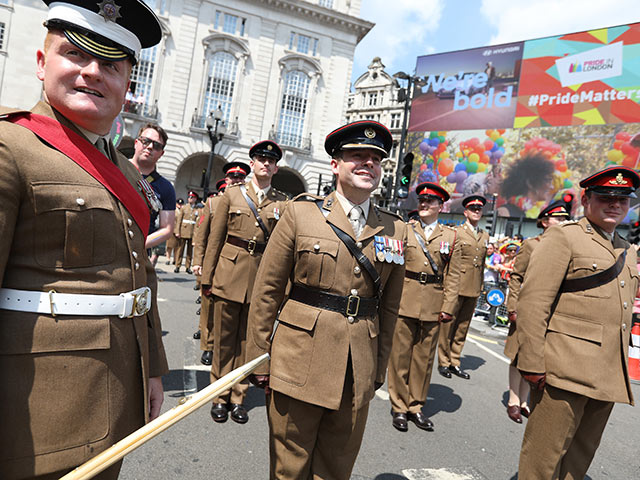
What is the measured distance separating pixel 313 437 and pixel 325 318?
2.23 feet

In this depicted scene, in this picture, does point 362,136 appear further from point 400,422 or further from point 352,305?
point 400,422

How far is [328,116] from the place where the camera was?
103 feet

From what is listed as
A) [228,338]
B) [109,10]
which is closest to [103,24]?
[109,10]

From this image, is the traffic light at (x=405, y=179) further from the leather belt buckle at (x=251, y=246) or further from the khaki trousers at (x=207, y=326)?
the leather belt buckle at (x=251, y=246)

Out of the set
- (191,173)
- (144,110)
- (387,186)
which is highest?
(144,110)

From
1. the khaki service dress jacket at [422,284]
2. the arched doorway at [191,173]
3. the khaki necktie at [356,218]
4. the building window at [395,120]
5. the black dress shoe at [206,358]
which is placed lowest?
the black dress shoe at [206,358]

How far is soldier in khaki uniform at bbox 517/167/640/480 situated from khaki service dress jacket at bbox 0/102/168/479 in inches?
96.6

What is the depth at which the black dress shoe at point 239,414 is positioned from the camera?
3850 millimetres

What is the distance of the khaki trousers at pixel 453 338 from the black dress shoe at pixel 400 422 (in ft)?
6.92

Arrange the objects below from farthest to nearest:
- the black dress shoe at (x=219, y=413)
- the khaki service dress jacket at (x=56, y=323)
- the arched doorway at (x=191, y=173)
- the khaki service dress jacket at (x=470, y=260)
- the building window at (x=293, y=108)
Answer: the building window at (x=293, y=108)
the arched doorway at (x=191, y=173)
the khaki service dress jacket at (x=470, y=260)
the black dress shoe at (x=219, y=413)
the khaki service dress jacket at (x=56, y=323)

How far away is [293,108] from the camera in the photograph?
3059 cm

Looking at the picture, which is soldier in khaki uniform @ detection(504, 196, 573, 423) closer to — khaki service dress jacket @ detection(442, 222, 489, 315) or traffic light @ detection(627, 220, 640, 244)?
khaki service dress jacket @ detection(442, 222, 489, 315)

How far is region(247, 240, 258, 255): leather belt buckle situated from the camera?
4312mm

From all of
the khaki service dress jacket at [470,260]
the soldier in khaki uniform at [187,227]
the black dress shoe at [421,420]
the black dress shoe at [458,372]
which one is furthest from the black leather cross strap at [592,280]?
the soldier in khaki uniform at [187,227]
